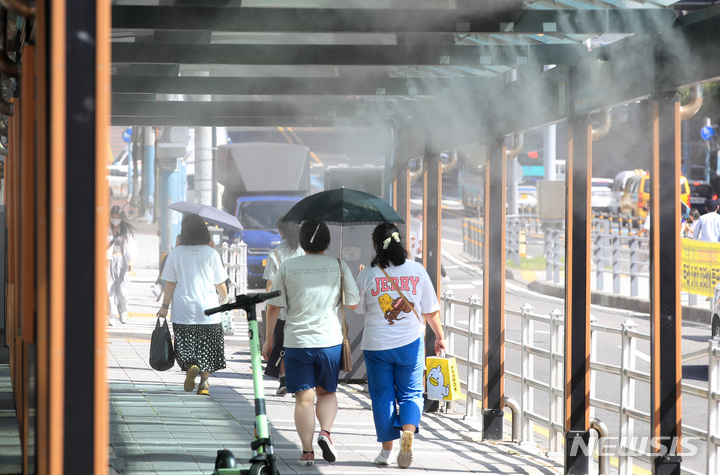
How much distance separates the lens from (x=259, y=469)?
475 centimetres

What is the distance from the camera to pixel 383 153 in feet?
37.2

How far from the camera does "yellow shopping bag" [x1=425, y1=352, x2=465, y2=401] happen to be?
8016 mm

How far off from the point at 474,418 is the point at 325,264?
10.7 ft

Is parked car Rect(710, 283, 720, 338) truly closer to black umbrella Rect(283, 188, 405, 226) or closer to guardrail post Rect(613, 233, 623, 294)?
black umbrella Rect(283, 188, 405, 226)

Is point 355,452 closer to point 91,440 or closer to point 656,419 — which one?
point 656,419

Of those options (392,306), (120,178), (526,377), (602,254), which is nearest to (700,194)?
(602,254)

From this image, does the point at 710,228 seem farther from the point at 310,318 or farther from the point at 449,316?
the point at 310,318

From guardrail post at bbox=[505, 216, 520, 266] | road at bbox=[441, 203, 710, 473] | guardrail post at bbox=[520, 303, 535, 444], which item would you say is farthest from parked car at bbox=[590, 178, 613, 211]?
guardrail post at bbox=[520, 303, 535, 444]

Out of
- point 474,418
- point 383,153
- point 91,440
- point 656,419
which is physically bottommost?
point 474,418

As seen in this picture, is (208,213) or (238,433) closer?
(238,433)

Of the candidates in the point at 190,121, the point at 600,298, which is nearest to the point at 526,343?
the point at 190,121

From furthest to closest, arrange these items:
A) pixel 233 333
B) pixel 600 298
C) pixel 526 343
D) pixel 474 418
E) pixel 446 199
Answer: pixel 446 199, pixel 600 298, pixel 233 333, pixel 474 418, pixel 526 343

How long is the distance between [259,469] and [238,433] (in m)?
3.17

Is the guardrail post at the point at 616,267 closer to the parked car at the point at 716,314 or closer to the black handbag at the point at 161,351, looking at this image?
the parked car at the point at 716,314
